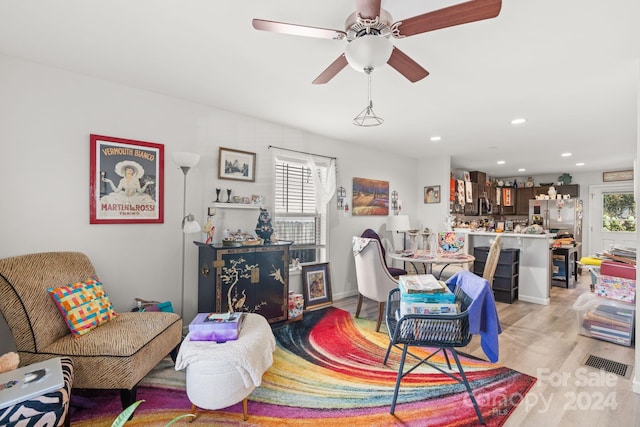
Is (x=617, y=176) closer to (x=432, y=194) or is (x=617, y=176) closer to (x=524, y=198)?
(x=524, y=198)

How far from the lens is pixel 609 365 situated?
2.58 metres

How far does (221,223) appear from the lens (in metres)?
3.38

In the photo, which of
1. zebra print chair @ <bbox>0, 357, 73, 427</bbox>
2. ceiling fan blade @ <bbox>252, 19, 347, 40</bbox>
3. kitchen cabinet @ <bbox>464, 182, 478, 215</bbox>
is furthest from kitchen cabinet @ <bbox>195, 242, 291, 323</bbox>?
kitchen cabinet @ <bbox>464, 182, 478, 215</bbox>

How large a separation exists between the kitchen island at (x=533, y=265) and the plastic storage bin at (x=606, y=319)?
3.42ft

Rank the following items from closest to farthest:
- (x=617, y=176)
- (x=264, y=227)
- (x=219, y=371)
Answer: (x=219, y=371) < (x=264, y=227) < (x=617, y=176)

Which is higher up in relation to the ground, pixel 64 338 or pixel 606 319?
pixel 64 338

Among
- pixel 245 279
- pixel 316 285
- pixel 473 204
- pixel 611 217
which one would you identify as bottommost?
A: pixel 316 285

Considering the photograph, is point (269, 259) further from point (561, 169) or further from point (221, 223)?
point (561, 169)

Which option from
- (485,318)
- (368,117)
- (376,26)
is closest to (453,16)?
(376,26)

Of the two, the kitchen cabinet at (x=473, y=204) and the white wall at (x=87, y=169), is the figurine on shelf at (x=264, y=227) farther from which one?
the kitchen cabinet at (x=473, y=204)

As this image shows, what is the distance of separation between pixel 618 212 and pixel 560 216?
1375 millimetres

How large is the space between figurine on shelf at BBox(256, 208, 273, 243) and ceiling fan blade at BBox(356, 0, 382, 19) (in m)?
2.34

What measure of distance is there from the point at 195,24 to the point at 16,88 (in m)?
1.62

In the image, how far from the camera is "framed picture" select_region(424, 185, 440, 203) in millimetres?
5779
